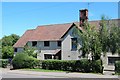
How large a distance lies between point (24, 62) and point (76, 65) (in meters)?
8.39

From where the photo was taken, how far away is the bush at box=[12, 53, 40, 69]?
114 feet

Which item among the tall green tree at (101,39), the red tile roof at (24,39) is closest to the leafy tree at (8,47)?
the red tile roof at (24,39)

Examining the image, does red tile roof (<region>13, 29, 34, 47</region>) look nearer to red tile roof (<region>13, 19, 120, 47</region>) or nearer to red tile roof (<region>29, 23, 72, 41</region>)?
red tile roof (<region>13, 19, 120, 47</region>)

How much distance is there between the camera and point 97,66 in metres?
28.7

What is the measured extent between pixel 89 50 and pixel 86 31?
2.24 m

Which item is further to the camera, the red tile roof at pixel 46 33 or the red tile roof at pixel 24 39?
the red tile roof at pixel 24 39

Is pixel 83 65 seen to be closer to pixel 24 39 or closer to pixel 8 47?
pixel 24 39

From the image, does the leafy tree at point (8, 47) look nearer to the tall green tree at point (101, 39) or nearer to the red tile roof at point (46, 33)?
the red tile roof at point (46, 33)

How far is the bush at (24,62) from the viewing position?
34875mm

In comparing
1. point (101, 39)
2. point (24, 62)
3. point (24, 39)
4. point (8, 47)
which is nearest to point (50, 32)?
point (24, 39)

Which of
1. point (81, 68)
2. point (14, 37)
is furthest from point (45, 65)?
point (14, 37)

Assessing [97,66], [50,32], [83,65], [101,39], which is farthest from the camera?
[50,32]

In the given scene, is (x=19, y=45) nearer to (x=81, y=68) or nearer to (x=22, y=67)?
(x=22, y=67)

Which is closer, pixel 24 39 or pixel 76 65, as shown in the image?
pixel 76 65
